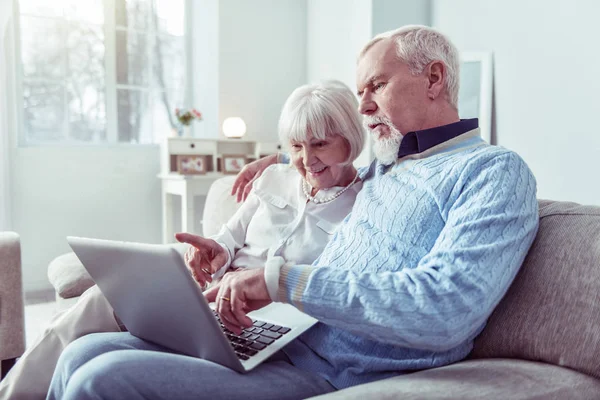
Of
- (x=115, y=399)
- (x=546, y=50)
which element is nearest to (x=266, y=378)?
(x=115, y=399)

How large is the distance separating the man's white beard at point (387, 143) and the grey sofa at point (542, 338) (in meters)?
0.35

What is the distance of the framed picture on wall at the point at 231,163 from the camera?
3436 millimetres

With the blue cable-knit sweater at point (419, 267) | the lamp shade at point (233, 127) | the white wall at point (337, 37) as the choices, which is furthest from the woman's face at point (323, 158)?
the lamp shade at point (233, 127)

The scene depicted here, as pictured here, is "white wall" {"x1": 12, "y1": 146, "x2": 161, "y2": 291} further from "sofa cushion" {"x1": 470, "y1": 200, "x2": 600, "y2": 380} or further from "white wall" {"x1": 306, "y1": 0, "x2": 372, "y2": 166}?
"sofa cushion" {"x1": 470, "y1": 200, "x2": 600, "y2": 380}

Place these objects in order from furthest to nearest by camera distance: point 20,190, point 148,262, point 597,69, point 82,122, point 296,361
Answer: point 82,122 → point 20,190 → point 597,69 → point 296,361 → point 148,262

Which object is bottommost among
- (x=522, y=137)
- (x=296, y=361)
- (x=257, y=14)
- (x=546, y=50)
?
(x=296, y=361)

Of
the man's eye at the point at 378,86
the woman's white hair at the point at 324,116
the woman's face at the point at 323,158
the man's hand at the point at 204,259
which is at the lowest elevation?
the man's hand at the point at 204,259

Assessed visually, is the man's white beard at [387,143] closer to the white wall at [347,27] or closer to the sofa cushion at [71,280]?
the sofa cushion at [71,280]

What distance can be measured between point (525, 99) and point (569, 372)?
2.04 m

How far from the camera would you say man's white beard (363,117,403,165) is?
1219 millimetres

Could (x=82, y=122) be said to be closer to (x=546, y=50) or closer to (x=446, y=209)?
(x=546, y=50)

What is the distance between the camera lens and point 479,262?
82 centimetres

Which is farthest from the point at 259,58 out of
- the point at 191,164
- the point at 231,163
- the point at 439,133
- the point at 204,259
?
the point at 439,133

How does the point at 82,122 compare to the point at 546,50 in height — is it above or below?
below
